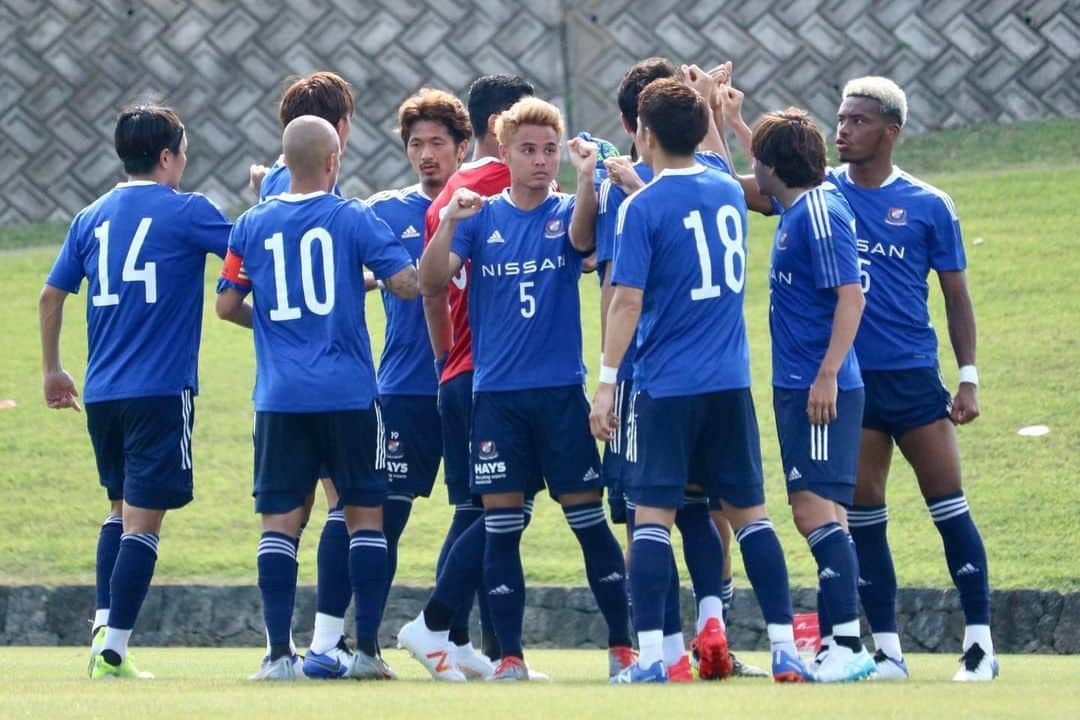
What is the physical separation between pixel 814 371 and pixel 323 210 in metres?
1.99

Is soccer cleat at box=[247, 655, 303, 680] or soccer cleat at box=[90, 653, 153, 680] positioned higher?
soccer cleat at box=[247, 655, 303, 680]

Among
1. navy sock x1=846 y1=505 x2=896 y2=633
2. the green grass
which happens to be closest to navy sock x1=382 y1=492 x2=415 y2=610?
the green grass

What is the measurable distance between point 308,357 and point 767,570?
1.92 meters

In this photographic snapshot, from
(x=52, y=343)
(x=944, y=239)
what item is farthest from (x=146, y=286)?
(x=944, y=239)

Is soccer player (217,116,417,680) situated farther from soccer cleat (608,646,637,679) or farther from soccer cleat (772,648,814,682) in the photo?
soccer cleat (772,648,814,682)

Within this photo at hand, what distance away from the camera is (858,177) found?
848 centimetres

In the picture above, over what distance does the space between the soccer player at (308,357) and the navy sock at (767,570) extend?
1.45 m

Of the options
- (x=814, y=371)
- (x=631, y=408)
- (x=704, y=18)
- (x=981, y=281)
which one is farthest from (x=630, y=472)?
(x=704, y=18)

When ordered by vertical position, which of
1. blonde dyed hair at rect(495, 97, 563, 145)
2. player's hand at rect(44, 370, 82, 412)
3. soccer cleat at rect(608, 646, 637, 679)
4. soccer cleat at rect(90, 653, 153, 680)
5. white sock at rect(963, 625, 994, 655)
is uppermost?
blonde dyed hair at rect(495, 97, 563, 145)

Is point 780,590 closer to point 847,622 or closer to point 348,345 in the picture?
point 847,622

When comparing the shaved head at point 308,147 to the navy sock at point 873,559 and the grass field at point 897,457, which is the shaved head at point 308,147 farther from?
the grass field at point 897,457

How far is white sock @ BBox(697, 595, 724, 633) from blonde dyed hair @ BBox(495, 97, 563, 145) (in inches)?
75.1

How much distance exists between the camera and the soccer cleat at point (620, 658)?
8023 millimetres

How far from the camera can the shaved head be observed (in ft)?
25.7
